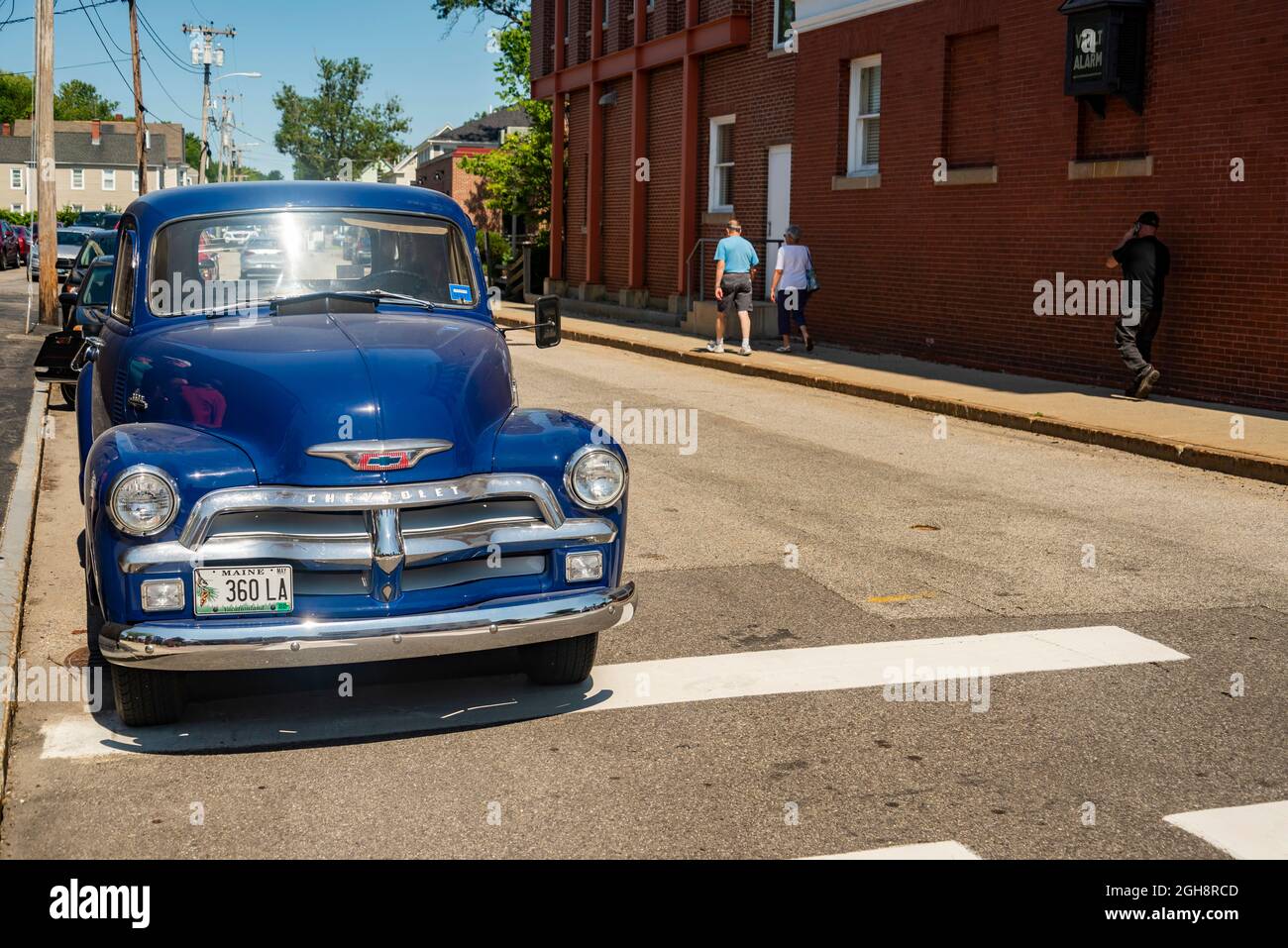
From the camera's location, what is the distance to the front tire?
518 centimetres

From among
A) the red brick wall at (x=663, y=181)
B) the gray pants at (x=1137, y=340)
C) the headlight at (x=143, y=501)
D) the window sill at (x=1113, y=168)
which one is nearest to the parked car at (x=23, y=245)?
the red brick wall at (x=663, y=181)

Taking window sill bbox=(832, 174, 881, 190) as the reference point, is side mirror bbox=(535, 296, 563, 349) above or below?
below

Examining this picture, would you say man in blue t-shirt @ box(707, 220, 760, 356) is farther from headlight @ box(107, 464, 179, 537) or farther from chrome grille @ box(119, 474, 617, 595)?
headlight @ box(107, 464, 179, 537)

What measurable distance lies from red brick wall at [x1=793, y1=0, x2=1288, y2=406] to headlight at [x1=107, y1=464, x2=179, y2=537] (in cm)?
1219

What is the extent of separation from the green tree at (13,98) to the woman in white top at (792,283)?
474ft

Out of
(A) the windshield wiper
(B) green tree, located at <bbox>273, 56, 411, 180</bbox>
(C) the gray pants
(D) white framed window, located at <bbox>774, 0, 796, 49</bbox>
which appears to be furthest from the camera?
(B) green tree, located at <bbox>273, 56, 411, 180</bbox>

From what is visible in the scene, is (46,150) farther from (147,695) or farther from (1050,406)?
(147,695)

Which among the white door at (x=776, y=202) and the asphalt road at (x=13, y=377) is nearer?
the asphalt road at (x=13, y=377)

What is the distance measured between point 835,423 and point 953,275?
562cm

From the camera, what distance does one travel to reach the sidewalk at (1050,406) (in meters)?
12.2

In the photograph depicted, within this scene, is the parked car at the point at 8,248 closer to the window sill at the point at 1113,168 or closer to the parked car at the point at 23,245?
the parked car at the point at 23,245

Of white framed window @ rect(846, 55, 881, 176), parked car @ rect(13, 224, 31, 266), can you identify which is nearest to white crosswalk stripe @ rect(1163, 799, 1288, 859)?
white framed window @ rect(846, 55, 881, 176)

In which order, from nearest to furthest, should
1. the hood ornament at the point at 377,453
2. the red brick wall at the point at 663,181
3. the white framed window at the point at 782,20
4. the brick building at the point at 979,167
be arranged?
the hood ornament at the point at 377,453 → the brick building at the point at 979,167 → the white framed window at the point at 782,20 → the red brick wall at the point at 663,181

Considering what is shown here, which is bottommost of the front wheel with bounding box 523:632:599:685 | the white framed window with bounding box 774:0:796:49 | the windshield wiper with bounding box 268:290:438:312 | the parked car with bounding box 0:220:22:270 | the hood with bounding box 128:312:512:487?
the front wheel with bounding box 523:632:599:685
